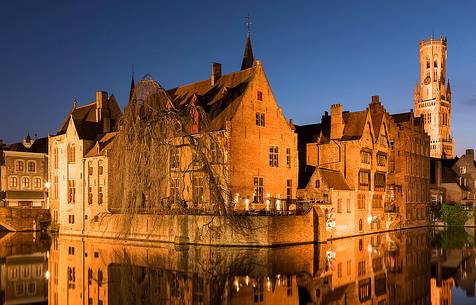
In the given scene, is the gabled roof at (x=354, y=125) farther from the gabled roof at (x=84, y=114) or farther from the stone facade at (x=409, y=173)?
the gabled roof at (x=84, y=114)

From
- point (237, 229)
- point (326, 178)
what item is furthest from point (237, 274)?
point (326, 178)

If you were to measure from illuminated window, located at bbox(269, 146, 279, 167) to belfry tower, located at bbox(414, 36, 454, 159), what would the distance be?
11671 cm

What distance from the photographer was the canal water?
860 inches

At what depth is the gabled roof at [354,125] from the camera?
174ft

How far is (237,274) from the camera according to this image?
26281 mm

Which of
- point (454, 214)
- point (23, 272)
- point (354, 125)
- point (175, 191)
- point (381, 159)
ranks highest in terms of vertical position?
point (354, 125)

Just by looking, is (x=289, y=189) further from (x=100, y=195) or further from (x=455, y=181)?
(x=455, y=181)

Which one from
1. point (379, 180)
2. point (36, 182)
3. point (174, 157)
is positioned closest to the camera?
point (174, 157)

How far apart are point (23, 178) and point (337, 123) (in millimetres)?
42364

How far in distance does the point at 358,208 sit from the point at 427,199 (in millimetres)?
24189

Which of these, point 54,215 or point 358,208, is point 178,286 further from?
point 54,215

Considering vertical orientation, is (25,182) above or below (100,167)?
below

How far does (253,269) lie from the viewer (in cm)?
2786

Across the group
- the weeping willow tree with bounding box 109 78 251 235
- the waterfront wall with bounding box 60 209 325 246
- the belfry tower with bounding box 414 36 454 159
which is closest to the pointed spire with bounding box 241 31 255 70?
the waterfront wall with bounding box 60 209 325 246
